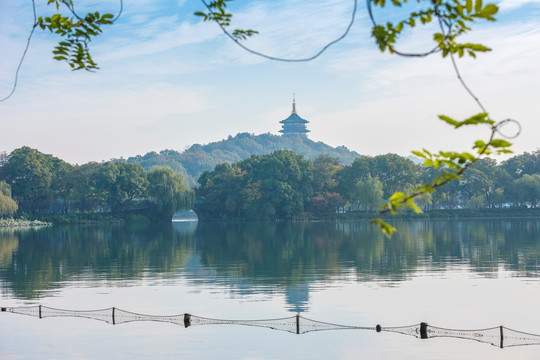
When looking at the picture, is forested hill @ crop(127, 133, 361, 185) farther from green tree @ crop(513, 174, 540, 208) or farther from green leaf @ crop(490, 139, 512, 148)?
green leaf @ crop(490, 139, 512, 148)

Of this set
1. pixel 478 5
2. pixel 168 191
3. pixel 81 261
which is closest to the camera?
pixel 478 5

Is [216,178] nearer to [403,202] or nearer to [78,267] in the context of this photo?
[78,267]

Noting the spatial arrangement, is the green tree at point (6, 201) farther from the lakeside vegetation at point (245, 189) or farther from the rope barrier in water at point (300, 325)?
the rope barrier in water at point (300, 325)

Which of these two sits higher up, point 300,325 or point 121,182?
point 121,182

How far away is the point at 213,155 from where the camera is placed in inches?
7234

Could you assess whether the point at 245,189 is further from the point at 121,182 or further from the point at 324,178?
the point at 121,182

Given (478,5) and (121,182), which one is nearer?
(478,5)

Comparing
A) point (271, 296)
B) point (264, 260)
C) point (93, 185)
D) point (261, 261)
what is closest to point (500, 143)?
point (271, 296)

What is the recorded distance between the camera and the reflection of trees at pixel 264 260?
21.2 m

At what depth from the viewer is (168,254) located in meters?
30.8

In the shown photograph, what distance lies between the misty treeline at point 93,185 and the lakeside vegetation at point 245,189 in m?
0.11

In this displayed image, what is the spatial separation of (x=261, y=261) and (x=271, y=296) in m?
9.25

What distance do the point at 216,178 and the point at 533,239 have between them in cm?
4371

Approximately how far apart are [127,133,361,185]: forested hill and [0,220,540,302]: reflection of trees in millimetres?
113050
